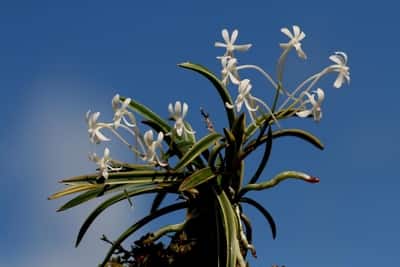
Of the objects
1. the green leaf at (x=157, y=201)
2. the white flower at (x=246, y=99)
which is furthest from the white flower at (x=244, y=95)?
the green leaf at (x=157, y=201)

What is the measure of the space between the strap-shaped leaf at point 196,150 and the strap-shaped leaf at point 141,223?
12.7 inches

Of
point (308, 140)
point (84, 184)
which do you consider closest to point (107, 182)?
point (84, 184)

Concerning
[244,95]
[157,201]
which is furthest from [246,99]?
[157,201]

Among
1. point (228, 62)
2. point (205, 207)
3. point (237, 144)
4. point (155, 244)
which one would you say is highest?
point (228, 62)

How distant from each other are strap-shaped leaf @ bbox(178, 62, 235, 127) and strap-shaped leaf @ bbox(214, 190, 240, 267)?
23.0 inches

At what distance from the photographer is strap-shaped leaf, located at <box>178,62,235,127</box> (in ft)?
15.1

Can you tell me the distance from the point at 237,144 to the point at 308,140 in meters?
0.47

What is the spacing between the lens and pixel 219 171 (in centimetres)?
457

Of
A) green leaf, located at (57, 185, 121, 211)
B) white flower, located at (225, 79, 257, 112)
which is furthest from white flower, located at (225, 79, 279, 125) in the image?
green leaf, located at (57, 185, 121, 211)

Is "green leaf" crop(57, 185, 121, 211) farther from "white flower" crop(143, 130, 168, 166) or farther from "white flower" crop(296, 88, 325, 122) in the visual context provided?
"white flower" crop(296, 88, 325, 122)

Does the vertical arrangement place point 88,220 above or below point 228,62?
below

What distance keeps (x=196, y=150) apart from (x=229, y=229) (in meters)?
0.53

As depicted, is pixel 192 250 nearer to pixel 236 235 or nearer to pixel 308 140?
pixel 236 235

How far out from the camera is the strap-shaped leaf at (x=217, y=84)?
4617mm
